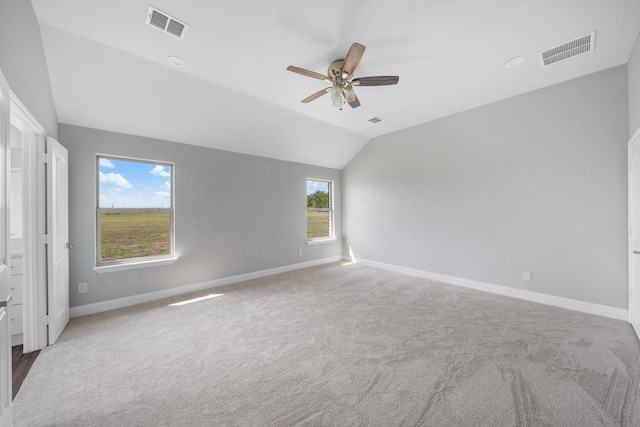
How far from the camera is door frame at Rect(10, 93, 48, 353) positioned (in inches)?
91.0

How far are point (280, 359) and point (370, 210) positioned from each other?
4.03 metres

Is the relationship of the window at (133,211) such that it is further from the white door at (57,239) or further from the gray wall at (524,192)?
the gray wall at (524,192)

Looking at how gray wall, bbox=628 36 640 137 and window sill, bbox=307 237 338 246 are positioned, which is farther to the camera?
window sill, bbox=307 237 338 246

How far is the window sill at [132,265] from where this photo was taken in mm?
3311

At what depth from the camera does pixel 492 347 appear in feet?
7.82

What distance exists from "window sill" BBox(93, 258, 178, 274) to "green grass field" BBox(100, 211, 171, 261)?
203 mm

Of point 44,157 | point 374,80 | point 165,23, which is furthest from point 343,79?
point 44,157

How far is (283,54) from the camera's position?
2.58m

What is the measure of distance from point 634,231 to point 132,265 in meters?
5.95

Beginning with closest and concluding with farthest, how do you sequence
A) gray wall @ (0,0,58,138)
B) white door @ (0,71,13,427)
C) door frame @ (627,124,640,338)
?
white door @ (0,71,13,427), gray wall @ (0,0,58,138), door frame @ (627,124,640,338)

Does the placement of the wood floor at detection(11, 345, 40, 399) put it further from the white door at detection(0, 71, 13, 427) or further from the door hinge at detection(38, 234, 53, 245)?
the door hinge at detection(38, 234, 53, 245)

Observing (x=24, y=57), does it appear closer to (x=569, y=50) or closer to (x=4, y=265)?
(x=4, y=265)

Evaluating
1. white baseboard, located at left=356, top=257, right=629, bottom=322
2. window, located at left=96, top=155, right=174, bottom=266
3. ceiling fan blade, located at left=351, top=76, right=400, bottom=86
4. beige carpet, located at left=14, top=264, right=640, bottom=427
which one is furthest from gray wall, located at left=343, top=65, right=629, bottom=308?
window, located at left=96, top=155, right=174, bottom=266

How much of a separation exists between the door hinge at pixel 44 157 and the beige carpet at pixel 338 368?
1.79 metres
